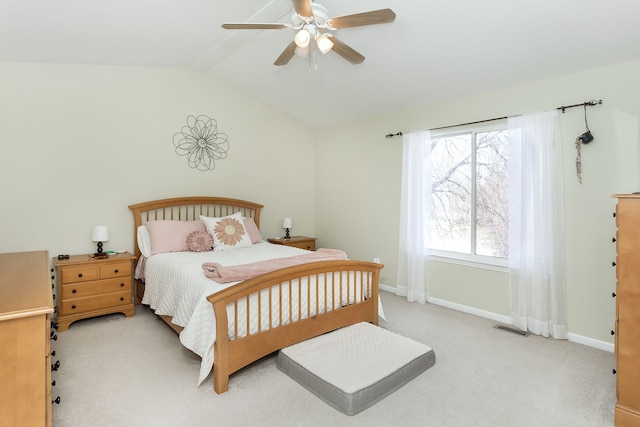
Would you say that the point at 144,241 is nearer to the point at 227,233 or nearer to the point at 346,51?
the point at 227,233

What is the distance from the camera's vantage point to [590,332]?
3.02 meters

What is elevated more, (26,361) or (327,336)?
(26,361)

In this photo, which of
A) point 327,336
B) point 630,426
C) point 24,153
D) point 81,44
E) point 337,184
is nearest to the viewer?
point 630,426

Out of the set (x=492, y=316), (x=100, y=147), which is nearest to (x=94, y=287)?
(x=100, y=147)

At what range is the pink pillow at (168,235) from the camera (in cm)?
381

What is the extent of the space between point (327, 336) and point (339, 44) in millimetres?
2197

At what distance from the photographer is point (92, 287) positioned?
3.47 meters

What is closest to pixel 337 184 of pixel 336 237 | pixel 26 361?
pixel 336 237

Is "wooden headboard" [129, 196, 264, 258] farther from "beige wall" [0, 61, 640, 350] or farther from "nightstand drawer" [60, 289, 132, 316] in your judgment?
"nightstand drawer" [60, 289, 132, 316]

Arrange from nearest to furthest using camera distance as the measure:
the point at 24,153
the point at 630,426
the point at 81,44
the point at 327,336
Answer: the point at 630,426 → the point at 327,336 → the point at 81,44 → the point at 24,153

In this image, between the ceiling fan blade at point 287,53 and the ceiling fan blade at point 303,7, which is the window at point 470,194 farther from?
the ceiling fan blade at point 303,7

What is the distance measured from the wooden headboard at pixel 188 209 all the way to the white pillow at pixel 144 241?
0.41 feet

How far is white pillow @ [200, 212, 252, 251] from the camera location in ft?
13.3

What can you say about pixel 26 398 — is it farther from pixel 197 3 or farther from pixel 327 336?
pixel 197 3
